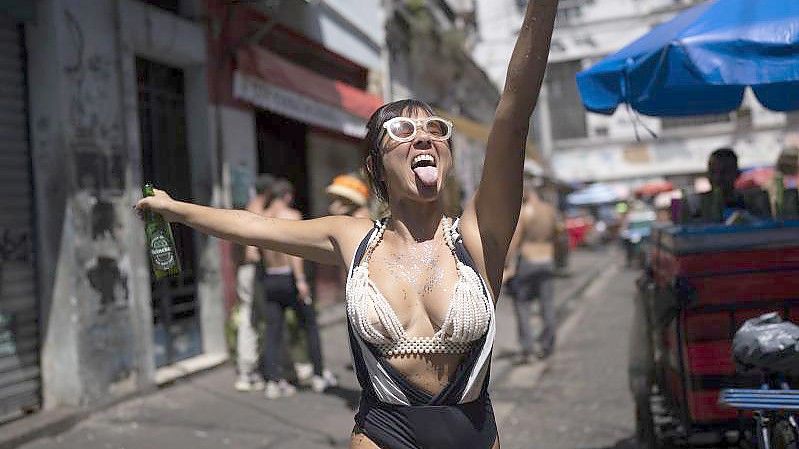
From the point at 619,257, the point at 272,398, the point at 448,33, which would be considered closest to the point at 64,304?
the point at 272,398

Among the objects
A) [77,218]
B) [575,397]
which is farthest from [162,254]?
[575,397]

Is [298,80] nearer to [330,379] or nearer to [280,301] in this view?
[280,301]

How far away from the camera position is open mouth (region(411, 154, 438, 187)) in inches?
88.9

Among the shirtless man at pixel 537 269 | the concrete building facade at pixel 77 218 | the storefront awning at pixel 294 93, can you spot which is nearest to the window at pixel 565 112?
the storefront awning at pixel 294 93

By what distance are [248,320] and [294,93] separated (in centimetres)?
358

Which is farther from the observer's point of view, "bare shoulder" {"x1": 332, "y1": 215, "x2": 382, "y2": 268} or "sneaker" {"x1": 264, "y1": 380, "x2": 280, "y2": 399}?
"sneaker" {"x1": 264, "y1": 380, "x2": 280, "y2": 399}

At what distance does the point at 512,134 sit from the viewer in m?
2.21

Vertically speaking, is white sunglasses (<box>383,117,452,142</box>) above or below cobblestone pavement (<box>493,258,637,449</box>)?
above

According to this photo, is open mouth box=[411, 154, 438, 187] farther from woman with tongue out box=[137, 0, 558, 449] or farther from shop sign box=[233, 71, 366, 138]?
shop sign box=[233, 71, 366, 138]

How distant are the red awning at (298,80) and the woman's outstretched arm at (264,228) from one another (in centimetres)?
667

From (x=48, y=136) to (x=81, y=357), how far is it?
1.70 metres

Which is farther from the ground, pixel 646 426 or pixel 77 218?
pixel 77 218

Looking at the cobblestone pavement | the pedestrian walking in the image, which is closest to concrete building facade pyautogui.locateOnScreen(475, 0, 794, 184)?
the cobblestone pavement

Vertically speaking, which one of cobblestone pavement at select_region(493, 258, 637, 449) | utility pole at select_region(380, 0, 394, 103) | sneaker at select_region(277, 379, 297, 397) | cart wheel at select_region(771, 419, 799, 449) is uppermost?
utility pole at select_region(380, 0, 394, 103)
